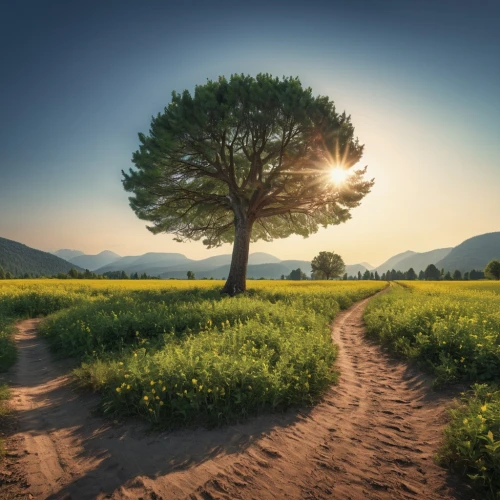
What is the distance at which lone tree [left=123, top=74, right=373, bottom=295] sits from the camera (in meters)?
15.1

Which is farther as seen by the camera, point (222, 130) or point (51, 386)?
point (222, 130)

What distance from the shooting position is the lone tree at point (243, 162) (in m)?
15.1

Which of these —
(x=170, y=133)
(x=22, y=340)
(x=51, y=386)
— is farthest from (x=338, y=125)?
(x=22, y=340)

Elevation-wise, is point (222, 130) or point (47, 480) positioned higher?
point (222, 130)

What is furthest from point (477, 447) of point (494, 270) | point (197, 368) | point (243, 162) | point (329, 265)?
point (494, 270)

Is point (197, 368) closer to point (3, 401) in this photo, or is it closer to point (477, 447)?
point (3, 401)

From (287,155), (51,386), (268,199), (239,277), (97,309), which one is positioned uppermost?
(287,155)

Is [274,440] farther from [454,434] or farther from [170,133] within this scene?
[170,133]

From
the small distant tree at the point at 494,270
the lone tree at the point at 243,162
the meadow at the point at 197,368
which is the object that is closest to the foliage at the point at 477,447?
the meadow at the point at 197,368

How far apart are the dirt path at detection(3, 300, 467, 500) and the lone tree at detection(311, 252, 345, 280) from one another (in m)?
76.0

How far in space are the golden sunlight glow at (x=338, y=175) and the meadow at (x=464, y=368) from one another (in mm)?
9091

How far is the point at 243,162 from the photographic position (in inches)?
751

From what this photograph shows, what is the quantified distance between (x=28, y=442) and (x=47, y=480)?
44.7 inches

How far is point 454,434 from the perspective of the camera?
400cm
